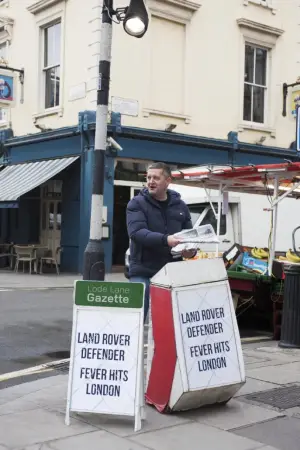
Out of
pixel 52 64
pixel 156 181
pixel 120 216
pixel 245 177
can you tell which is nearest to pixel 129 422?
pixel 156 181

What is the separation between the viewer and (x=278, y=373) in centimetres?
607

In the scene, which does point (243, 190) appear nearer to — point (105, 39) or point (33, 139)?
point (105, 39)

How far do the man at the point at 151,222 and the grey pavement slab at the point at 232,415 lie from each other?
112cm

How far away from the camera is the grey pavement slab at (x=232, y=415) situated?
4.54m

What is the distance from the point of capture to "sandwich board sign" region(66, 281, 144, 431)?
174 inches

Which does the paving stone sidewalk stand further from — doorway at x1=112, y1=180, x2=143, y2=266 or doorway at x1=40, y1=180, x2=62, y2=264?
doorway at x1=40, y1=180, x2=62, y2=264

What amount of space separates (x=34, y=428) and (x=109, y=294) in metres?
1.10

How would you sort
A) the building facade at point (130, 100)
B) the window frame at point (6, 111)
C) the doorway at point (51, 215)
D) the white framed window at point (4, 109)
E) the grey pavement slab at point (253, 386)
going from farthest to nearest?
1. the white framed window at point (4, 109)
2. the window frame at point (6, 111)
3. the doorway at point (51, 215)
4. the building facade at point (130, 100)
5. the grey pavement slab at point (253, 386)

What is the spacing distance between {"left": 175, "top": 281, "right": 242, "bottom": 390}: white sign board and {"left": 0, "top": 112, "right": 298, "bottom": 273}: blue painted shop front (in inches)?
498

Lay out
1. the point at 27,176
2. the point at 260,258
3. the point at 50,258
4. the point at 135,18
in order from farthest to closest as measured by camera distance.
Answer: the point at 27,176
the point at 50,258
the point at 260,258
the point at 135,18

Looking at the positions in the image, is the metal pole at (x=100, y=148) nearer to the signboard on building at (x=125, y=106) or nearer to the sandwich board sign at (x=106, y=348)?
the sandwich board sign at (x=106, y=348)

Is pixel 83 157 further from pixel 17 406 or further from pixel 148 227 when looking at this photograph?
pixel 17 406

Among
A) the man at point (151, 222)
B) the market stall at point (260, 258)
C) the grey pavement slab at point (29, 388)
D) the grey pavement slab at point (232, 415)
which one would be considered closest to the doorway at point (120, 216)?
the market stall at point (260, 258)

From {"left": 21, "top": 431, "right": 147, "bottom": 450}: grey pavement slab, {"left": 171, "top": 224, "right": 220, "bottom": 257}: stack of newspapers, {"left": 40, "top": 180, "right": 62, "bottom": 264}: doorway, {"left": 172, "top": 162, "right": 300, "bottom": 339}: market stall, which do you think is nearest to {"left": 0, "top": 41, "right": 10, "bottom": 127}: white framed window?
{"left": 40, "top": 180, "right": 62, "bottom": 264}: doorway
